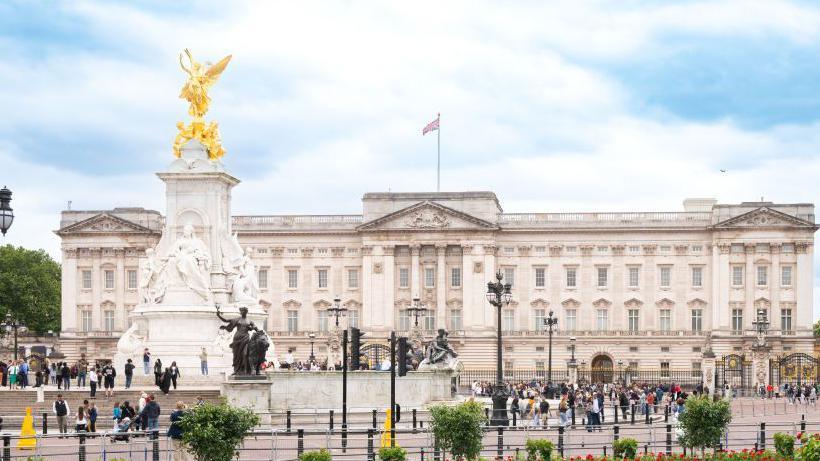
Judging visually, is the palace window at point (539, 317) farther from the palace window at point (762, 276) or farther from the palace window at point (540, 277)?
the palace window at point (762, 276)

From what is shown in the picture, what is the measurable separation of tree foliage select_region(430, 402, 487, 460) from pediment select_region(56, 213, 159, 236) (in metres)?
82.5

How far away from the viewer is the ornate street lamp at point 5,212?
2748 cm

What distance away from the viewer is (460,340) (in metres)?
104

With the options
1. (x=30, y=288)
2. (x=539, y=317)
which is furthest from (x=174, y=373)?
(x=30, y=288)

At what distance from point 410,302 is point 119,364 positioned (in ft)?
184

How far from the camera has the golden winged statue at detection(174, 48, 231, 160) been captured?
52281mm

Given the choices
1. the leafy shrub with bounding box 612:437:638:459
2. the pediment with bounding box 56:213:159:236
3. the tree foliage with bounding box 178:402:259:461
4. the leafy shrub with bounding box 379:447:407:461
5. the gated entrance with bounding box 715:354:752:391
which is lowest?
the gated entrance with bounding box 715:354:752:391

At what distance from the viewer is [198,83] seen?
52688mm

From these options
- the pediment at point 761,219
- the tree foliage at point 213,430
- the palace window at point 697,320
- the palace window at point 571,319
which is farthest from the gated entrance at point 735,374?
the tree foliage at point 213,430

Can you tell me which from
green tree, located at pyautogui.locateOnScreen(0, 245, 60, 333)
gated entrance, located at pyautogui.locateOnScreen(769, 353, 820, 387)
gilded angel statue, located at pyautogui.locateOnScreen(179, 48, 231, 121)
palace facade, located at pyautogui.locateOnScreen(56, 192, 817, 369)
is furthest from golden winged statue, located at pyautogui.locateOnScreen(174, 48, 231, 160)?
green tree, located at pyautogui.locateOnScreen(0, 245, 60, 333)

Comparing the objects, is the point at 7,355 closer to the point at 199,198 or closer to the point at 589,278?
the point at 589,278

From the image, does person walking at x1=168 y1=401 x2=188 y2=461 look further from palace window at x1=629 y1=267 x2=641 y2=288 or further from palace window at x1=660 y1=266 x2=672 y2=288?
palace window at x1=660 y1=266 x2=672 y2=288

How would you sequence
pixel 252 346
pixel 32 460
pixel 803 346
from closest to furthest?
pixel 32 460 < pixel 252 346 < pixel 803 346

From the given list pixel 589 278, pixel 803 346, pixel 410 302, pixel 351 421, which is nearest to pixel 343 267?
pixel 410 302
